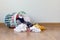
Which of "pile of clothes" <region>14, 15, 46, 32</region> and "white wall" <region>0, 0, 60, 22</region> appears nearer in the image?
"pile of clothes" <region>14, 15, 46, 32</region>

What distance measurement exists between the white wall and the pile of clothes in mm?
206

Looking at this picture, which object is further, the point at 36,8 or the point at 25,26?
the point at 36,8

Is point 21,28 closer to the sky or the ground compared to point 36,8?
closer to the ground

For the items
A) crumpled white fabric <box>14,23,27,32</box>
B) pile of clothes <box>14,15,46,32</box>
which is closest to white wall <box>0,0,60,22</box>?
pile of clothes <box>14,15,46,32</box>

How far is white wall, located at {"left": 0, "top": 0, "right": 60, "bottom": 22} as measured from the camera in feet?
9.37

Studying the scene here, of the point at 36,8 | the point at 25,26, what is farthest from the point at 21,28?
the point at 36,8

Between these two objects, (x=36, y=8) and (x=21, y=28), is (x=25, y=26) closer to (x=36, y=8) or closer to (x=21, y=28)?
(x=21, y=28)

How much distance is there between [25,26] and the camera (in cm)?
259

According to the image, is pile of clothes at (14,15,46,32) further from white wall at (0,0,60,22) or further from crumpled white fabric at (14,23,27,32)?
white wall at (0,0,60,22)

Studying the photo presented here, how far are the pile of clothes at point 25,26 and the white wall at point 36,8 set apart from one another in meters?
0.21

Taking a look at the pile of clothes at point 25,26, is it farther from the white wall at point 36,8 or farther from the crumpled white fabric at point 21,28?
the white wall at point 36,8

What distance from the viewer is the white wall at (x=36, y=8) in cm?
286

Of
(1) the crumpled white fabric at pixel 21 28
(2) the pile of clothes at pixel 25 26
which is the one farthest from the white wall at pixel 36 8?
(1) the crumpled white fabric at pixel 21 28

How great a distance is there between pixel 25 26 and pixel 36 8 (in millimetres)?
494
